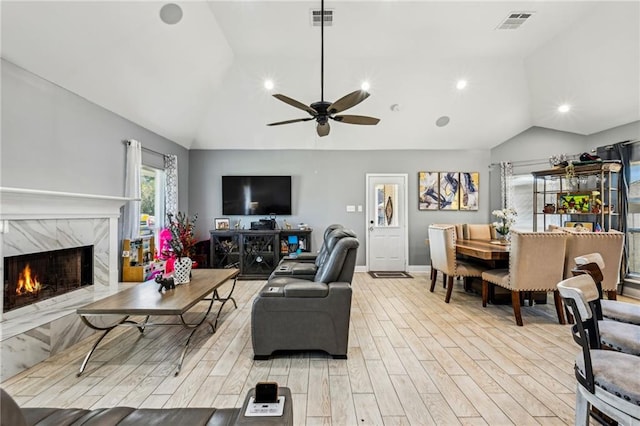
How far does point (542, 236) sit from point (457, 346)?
1592 mm

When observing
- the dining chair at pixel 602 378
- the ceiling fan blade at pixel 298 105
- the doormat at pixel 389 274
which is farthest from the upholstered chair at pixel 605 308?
the doormat at pixel 389 274

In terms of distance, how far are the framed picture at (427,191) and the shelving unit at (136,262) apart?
5.13 meters

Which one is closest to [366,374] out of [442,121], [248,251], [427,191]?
[248,251]

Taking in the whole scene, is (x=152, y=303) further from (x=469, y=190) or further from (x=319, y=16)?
(x=469, y=190)

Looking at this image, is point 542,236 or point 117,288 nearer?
point 542,236

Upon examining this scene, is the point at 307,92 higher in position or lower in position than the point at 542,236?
higher

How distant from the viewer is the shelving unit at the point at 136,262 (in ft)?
13.4

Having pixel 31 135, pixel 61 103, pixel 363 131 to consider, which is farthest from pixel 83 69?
pixel 363 131

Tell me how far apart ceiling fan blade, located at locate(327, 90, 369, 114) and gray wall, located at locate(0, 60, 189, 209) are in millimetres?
2793

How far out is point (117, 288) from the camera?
12.3 feet

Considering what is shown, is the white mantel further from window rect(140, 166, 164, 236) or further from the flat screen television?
the flat screen television

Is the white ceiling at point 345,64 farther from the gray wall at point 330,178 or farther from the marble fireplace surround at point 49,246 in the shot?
the marble fireplace surround at point 49,246

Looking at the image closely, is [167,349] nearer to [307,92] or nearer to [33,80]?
[33,80]

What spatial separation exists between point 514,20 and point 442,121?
2.13 metres
